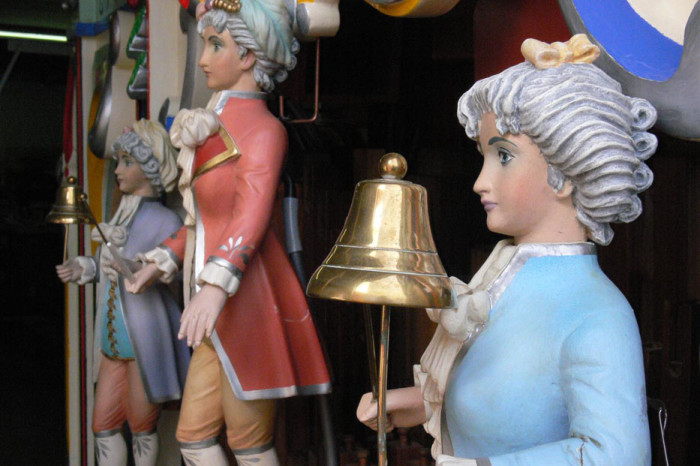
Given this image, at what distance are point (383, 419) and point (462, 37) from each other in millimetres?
1256

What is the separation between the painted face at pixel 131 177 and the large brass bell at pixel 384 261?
1636mm

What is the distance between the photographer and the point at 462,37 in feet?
6.95

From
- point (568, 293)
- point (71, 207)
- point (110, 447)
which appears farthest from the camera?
point (110, 447)

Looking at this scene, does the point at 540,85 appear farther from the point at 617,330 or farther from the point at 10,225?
the point at 10,225

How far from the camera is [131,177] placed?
8.82 feet

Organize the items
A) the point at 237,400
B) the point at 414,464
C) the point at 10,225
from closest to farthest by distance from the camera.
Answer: the point at 237,400 → the point at 414,464 → the point at 10,225

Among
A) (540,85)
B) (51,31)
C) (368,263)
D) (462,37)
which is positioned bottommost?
(368,263)

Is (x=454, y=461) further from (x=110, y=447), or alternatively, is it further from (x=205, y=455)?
(x=110, y=447)

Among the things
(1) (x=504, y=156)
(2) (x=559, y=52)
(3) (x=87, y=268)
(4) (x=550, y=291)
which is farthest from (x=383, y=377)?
(3) (x=87, y=268)

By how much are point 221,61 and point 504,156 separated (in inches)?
40.8

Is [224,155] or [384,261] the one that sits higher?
[224,155]

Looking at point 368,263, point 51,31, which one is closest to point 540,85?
point 368,263

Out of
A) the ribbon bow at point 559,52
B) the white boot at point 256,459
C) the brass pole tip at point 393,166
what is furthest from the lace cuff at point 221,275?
the ribbon bow at point 559,52

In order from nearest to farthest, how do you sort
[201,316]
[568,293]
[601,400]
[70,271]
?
1. [601,400]
2. [568,293]
3. [201,316]
4. [70,271]
